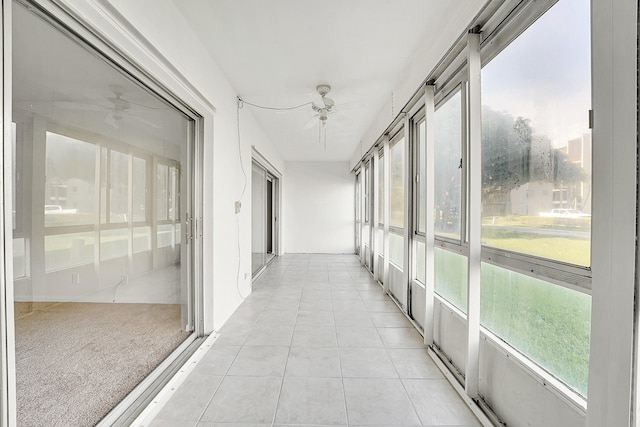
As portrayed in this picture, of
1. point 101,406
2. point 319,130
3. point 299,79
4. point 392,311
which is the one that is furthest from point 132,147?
point 319,130

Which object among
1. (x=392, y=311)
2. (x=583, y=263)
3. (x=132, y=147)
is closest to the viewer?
(x=583, y=263)

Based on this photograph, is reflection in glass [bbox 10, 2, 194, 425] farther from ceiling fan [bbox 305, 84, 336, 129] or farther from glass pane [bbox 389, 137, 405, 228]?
glass pane [bbox 389, 137, 405, 228]

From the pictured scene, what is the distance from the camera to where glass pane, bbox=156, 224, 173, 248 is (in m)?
2.24

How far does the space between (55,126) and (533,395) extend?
8.99 ft

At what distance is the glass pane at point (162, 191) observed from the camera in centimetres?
221

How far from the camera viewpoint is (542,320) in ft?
4.57

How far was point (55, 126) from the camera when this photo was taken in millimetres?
1369

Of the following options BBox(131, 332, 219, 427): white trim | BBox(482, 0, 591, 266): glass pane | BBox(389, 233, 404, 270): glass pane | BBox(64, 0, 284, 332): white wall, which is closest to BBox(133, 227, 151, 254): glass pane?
BBox(64, 0, 284, 332): white wall

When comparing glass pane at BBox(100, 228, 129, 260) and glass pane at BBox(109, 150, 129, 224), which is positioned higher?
glass pane at BBox(109, 150, 129, 224)

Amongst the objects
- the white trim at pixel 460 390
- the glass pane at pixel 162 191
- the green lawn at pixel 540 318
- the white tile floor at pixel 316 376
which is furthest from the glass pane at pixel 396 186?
the glass pane at pixel 162 191

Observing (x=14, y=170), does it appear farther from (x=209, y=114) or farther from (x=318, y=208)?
(x=318, y=208)

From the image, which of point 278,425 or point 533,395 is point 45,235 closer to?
point 278,425

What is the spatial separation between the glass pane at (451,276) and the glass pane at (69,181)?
2598 mm

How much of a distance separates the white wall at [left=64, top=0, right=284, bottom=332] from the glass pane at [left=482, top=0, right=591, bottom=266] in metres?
2.18
